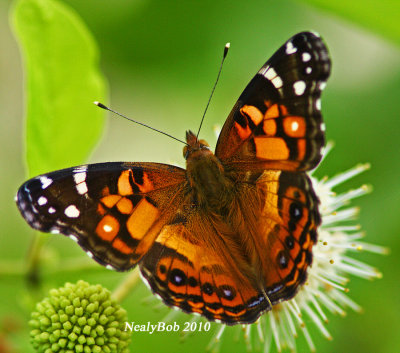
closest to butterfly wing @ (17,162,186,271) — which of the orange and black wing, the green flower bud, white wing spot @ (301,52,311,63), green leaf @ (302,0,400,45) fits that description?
the green flower bud

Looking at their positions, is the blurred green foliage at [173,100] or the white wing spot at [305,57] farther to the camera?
the blurred green foliage at [173,100]

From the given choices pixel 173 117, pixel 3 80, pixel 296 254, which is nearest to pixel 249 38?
pixel 173 117

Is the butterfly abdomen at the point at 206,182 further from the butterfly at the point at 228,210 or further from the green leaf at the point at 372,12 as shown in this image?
the green leaf at the point at 372,12

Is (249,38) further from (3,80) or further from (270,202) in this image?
(3,80)

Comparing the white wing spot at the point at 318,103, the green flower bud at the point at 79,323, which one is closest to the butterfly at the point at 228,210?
the white wing spot at the point at 318,103

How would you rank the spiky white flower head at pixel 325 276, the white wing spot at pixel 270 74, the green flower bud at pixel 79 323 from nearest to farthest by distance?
the green flower bud at pixel 79 323
the white wing spot at pixel 270 74
the spiky white flower head at pixel 325 276

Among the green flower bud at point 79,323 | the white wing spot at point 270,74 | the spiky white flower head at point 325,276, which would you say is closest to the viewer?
the green flower bud at point 79,323

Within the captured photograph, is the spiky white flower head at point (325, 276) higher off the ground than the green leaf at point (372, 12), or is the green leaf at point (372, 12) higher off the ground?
the green leaf at point (372, 12)
